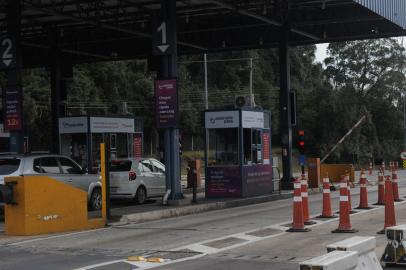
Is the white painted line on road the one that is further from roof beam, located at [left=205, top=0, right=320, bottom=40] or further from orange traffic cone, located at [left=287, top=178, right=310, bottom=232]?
roof beam, located at [left=205, top=0, right=320, bottom=40]

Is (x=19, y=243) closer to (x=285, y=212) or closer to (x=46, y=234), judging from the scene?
(x=46, y=234)

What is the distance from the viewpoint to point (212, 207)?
19.3 metres

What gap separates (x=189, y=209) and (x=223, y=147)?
4050 mm

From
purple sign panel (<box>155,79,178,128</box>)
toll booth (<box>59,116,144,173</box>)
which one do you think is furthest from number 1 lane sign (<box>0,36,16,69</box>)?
purple sign panel (<box>155,79,178,128</box>)

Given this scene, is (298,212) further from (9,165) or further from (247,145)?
(247,145)

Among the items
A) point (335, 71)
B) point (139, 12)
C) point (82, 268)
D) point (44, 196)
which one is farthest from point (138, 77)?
point (82, 268)

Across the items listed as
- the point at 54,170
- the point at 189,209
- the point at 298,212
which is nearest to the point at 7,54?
the point at 54,170

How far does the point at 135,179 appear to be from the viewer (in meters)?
20.3

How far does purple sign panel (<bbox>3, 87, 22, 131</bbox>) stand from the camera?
803 inches

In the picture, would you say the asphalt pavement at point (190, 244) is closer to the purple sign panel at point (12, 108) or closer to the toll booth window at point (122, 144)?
the purple sign panel at point (12, 108)

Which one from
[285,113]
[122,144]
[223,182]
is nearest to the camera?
→ [223,182]

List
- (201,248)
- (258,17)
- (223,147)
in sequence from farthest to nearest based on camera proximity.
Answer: (258,17) < (223,147) < (201,248)

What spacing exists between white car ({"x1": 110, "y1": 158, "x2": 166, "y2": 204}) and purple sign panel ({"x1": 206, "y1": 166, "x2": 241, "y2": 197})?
168cm

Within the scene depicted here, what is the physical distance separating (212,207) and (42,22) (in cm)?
1217
